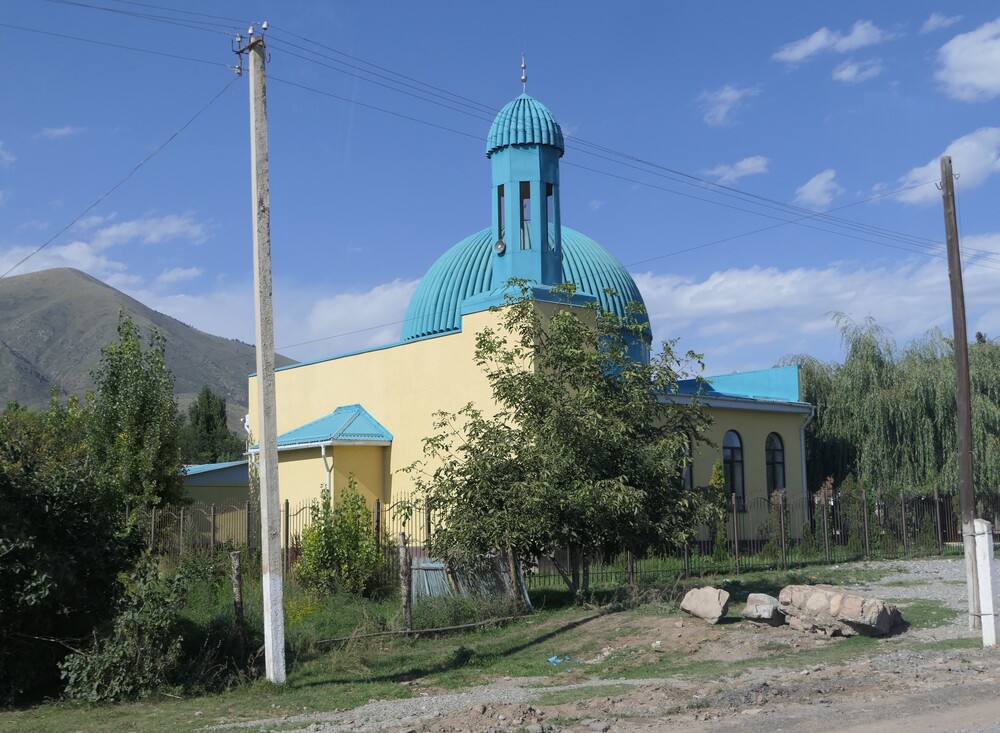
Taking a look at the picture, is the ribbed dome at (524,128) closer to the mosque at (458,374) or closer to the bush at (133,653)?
the mosque at (458,374)

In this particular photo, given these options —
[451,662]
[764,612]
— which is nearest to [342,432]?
[451,662]

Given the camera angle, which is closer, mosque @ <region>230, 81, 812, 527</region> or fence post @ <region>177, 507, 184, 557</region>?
fence post @ <region>177, 507, 184, 557</region>

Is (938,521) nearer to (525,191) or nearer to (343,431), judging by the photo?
(525,191)

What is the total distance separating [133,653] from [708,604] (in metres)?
7.85

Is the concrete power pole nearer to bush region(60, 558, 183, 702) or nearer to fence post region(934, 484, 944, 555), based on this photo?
bush region(60, 558, 183, 702)

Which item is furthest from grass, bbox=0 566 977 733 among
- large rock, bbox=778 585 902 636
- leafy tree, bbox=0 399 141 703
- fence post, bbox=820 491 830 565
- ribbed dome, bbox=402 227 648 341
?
ribbed dome, bbox=402 227 648 341

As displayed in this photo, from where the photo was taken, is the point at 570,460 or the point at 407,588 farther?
the point at 570,460

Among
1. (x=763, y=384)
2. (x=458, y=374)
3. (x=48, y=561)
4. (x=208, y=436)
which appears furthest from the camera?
(x=208, y=436)

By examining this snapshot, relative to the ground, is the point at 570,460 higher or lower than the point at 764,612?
higher

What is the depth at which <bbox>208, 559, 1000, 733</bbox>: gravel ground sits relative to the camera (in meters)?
8.84

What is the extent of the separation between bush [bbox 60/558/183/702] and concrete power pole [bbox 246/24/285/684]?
109cm

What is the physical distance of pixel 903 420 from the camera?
32.0 meters

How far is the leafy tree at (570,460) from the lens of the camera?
1616cm

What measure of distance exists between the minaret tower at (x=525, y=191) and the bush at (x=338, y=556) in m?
8.02
